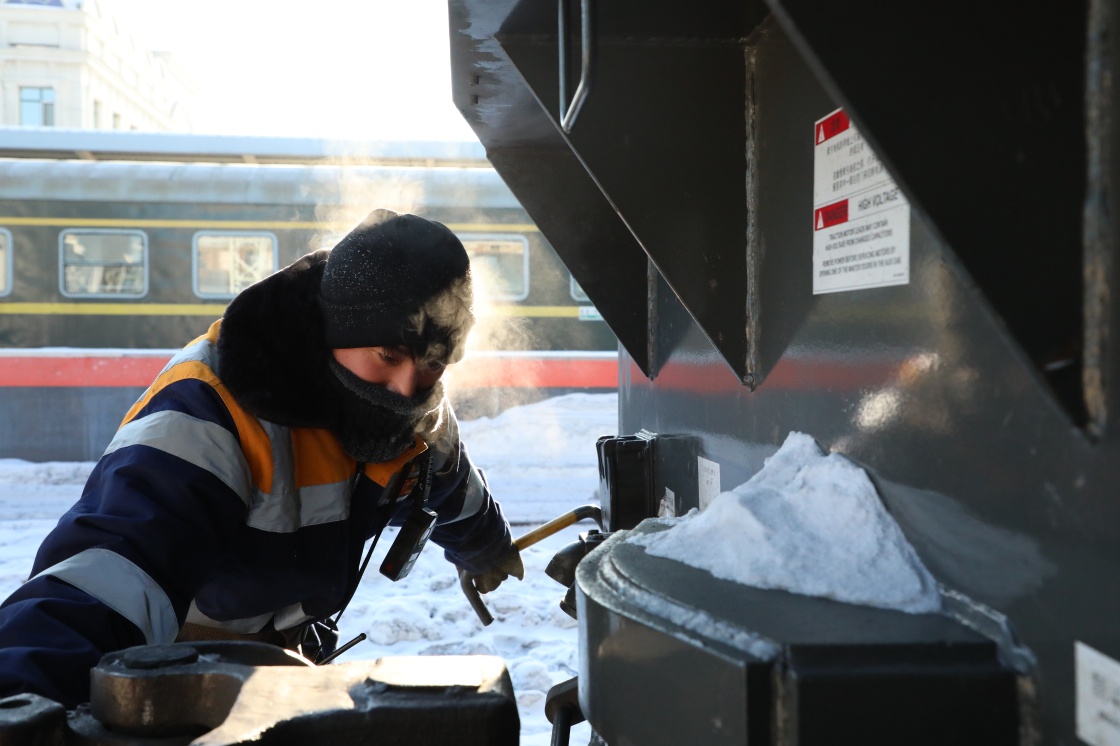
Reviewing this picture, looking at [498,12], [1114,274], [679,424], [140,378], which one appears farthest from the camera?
[140,378]

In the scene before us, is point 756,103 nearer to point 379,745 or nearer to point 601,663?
point 601,663

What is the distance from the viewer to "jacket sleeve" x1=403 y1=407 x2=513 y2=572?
104 inches

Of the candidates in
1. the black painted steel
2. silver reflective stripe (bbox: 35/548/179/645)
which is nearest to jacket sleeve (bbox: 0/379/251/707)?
silver reflective stripe (bbox: 35/548/179/645)

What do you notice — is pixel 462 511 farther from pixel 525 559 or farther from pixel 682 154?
pixel 525 559

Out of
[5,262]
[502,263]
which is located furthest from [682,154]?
[5,262]

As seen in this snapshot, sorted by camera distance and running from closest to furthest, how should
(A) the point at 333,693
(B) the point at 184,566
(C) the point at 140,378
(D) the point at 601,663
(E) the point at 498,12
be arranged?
(A) the point at 333,693, (D) the point at 601,663, (E) the point at 498,12, (B) the point at 184,566, (C) the point at 140,378

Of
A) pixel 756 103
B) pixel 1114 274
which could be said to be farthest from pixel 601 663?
pixel 756 103

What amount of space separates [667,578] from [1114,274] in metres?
0.49

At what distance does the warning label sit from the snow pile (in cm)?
23

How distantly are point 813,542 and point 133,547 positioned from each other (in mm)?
1143

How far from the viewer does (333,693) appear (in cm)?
79

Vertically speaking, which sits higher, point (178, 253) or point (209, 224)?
point (209, 224)

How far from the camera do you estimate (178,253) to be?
27.4 feet

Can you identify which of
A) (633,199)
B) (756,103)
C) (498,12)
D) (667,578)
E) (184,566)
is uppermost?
(498,12)
